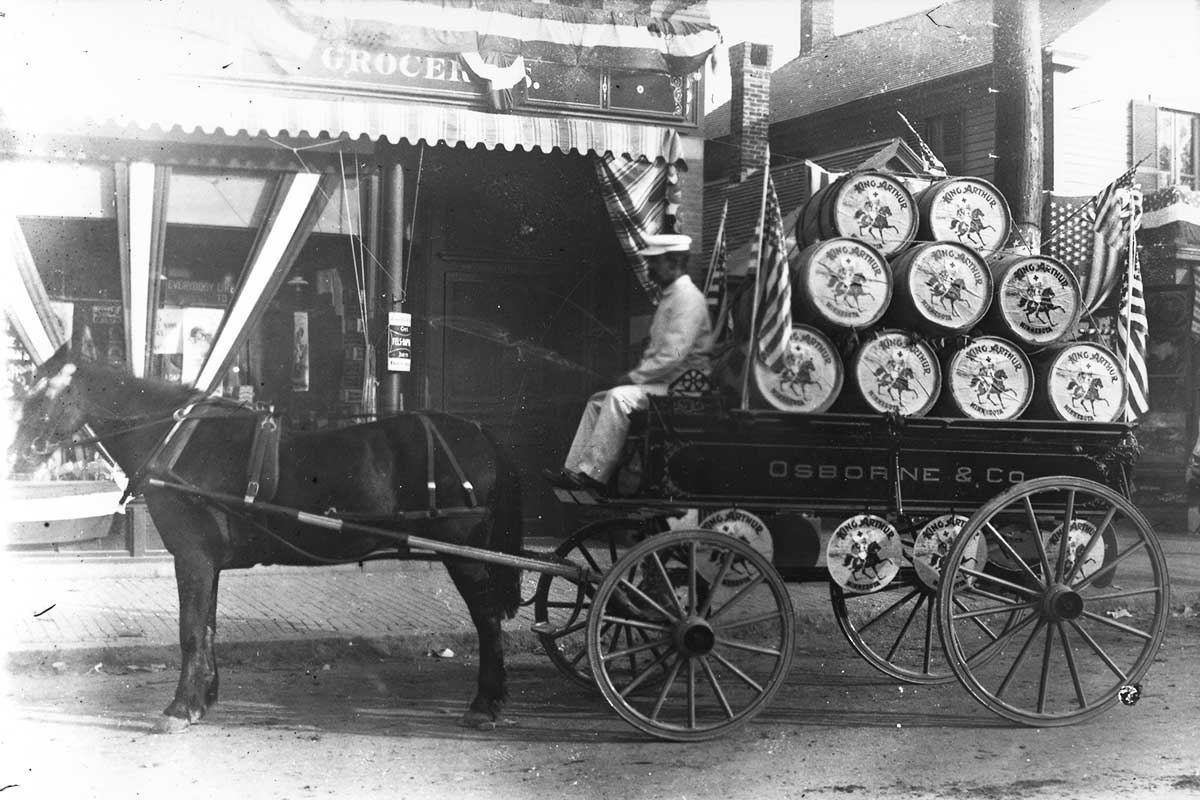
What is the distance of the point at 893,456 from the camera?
5.63m

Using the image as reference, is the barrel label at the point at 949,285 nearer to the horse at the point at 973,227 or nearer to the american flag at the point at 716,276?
the horse at the point at 973,227

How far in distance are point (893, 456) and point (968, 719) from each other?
1353 millimetres

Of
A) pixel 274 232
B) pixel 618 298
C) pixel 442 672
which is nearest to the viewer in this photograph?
pixel 442 672

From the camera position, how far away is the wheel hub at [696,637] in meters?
5.26

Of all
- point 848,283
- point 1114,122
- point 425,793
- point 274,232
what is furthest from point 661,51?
point 1114,122

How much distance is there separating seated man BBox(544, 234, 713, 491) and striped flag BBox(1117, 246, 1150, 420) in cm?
224

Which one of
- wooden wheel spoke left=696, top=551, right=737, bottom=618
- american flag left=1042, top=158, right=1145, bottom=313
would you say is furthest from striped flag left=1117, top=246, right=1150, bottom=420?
wooden wheel spoke left=696, top=551, right=737, bottom=618

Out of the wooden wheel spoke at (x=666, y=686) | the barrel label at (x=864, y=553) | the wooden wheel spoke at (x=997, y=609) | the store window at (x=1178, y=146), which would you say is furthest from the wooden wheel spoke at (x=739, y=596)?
the store window at (x=1178, y=146)

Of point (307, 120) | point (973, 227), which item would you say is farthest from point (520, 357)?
point (973, 227)

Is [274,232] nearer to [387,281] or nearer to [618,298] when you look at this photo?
[387,281]

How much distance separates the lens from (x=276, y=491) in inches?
220

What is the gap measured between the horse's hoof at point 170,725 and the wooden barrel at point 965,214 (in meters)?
4.26

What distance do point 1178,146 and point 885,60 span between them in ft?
15.4

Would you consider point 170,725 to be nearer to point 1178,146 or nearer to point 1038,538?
point 1038,538
